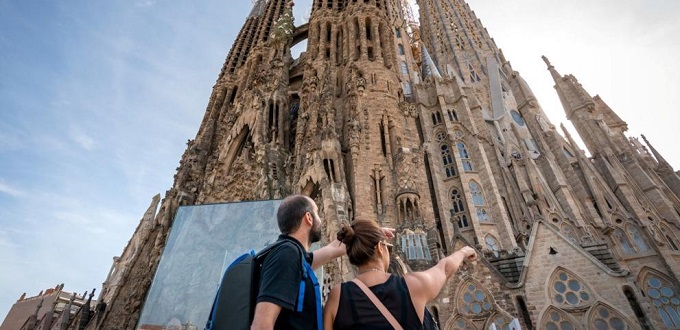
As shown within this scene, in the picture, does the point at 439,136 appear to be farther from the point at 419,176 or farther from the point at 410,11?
the point at 410,11

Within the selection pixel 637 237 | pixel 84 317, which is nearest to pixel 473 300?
pixel 637 237

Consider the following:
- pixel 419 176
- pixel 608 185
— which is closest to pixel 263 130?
pixel 419 176

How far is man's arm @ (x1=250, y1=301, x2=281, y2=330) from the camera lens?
1.44 meters

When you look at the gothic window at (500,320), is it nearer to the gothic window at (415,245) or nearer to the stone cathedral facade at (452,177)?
the stone cathedral facade at (452,177)

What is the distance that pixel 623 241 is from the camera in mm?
15422

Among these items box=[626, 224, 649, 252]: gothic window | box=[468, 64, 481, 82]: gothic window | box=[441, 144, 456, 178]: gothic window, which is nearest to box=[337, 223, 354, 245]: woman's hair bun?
box=[441, 144, 456, 178]: gothic window

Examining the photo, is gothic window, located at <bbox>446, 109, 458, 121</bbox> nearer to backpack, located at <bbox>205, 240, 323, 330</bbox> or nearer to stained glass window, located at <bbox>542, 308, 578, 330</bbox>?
stained glass window, located at <bbox>542, 308, 578, 330</bbox>

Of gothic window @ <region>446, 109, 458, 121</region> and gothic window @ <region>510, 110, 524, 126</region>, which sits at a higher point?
gothic window @ <region>510, 110, 524, 126</region>

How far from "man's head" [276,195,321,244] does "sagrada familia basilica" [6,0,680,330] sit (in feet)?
26.5

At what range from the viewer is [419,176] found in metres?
14.1

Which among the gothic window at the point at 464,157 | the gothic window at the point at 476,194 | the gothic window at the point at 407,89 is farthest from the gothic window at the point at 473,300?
the gothic window at the point at 407,89

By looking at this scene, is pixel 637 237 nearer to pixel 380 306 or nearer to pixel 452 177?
pixel 452 177

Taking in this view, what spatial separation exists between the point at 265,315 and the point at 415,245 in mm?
10803

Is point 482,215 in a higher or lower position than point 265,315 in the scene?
higher
